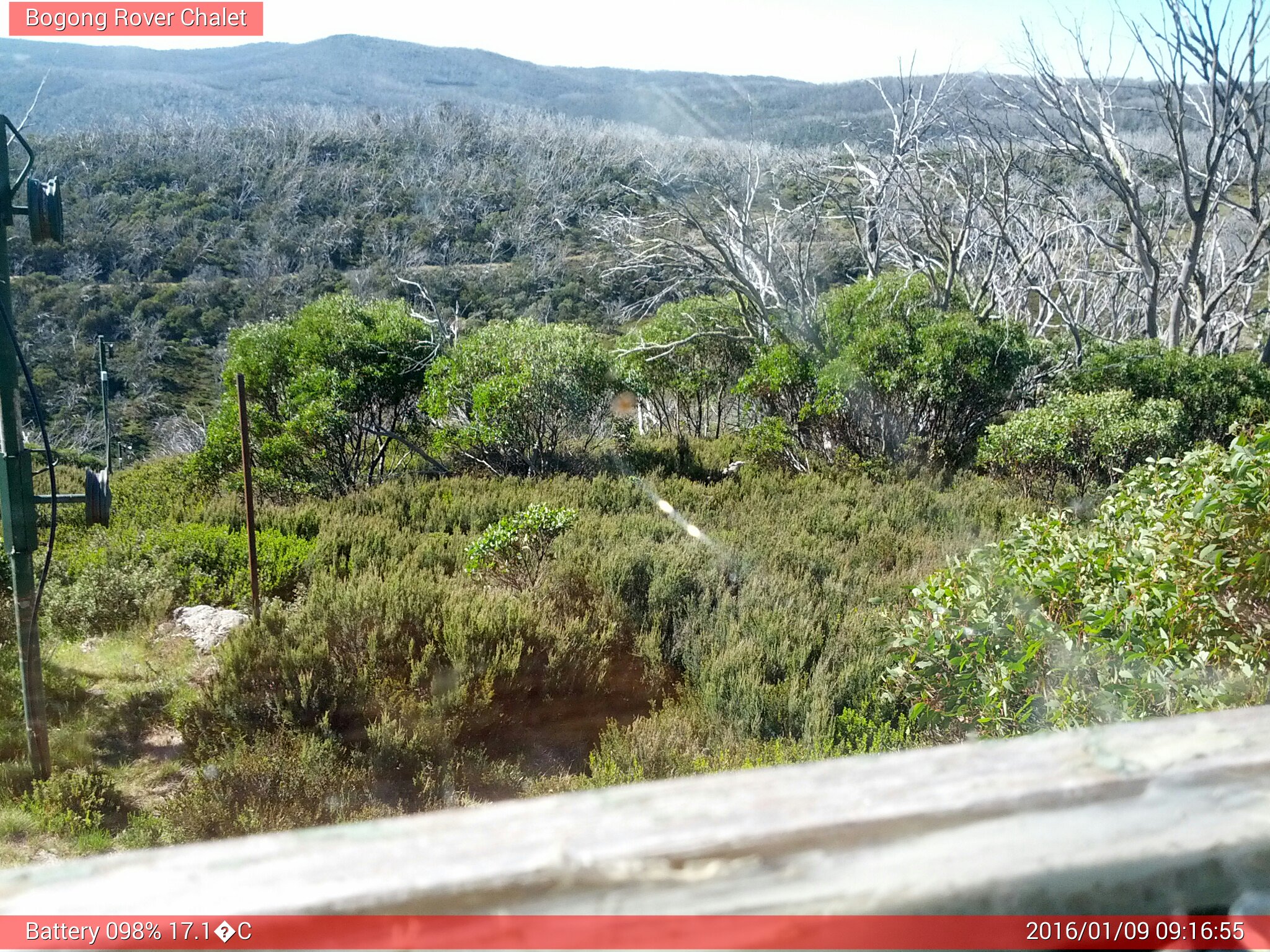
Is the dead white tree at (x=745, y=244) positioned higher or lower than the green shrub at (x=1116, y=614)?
higher

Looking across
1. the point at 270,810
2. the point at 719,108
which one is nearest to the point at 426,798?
the point at 270,810

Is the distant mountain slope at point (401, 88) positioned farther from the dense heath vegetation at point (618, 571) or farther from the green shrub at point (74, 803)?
the green shrub at point (74, 803)

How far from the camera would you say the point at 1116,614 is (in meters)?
2.95

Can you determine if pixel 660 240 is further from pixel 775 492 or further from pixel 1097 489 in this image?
pixel 1097 489

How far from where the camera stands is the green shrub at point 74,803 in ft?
12.7

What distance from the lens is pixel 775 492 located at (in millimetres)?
9805

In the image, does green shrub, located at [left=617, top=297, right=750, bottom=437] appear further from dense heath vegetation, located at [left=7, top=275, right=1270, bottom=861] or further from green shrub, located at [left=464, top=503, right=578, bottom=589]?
green shrub, located at [left=464, top=503, right=578, bottom=589]

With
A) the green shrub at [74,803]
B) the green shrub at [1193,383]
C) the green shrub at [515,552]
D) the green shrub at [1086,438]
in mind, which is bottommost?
the green shrub at [74,803]

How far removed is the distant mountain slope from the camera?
934 inches

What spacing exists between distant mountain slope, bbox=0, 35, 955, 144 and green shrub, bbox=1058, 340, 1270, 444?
707 cm

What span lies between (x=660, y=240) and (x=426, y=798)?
29.6ft

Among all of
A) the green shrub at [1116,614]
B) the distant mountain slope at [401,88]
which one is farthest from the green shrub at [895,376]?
the green shrub at [1116,614]

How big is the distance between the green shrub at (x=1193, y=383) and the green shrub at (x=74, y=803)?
9.90 meters

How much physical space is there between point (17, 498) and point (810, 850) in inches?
168
